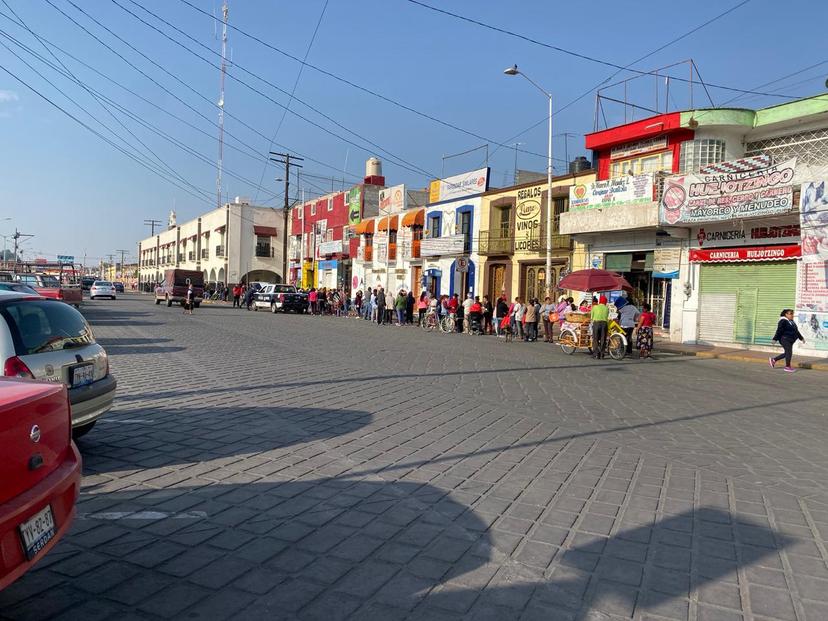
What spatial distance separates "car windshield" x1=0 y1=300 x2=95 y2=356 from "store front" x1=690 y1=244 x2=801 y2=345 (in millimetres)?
19843

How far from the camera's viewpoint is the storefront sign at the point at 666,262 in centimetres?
2234

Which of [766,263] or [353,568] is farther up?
[766,263]

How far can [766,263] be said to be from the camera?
1994 centimetres

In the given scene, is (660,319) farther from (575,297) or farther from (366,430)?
(366,430)

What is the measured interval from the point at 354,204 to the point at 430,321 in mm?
23321

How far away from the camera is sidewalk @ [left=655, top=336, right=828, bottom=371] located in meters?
16.6

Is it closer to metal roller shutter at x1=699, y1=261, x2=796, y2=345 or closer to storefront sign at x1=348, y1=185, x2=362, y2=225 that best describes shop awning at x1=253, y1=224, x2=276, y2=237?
storefront sign at x1=348, y1=185, x2=362, y2=225

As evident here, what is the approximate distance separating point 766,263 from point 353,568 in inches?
807

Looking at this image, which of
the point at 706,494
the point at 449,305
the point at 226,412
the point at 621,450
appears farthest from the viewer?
the point at 449,305

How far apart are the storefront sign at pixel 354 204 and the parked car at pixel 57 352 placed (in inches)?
1698

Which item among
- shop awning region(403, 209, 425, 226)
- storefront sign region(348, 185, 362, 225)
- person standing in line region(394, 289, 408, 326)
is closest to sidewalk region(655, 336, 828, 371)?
person standing in line region(394, 289, 408, 326)

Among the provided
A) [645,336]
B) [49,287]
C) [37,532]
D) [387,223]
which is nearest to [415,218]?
[387,223]

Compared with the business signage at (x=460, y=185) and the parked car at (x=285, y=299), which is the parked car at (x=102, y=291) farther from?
the business signage at (x=460, y=185)

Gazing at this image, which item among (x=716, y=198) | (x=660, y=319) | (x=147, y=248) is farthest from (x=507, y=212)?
(x=147, y=248)
